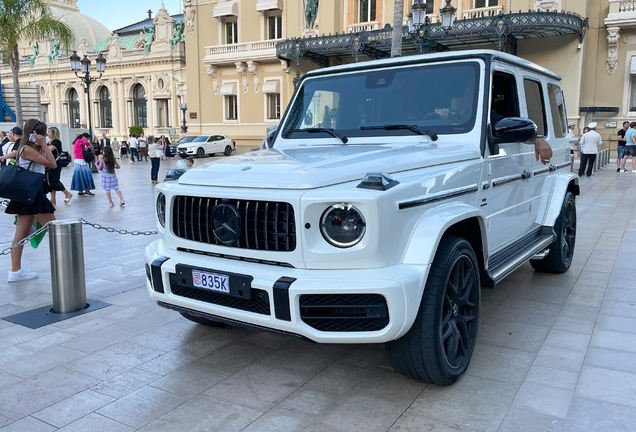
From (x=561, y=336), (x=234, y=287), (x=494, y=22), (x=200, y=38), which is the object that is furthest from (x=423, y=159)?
(x=200, y=38)

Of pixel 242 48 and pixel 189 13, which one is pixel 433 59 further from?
pixel 189 13

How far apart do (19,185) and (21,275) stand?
44.4 inches

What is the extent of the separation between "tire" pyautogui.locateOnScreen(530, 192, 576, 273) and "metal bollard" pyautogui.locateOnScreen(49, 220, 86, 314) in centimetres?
479

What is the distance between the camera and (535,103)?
5.15 m

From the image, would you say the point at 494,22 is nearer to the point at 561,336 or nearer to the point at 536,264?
the point at 536,264

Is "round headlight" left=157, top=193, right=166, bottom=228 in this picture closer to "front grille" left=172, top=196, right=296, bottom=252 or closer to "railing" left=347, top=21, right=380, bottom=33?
"front grille" left=172, top=196, right=296, bottom=252

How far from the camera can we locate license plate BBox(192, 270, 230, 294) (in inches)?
126

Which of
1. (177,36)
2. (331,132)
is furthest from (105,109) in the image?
(331,132)

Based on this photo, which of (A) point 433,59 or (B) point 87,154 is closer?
(A) point 433,59

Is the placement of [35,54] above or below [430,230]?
above

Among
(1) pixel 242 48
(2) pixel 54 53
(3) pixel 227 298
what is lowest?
(3) pixel 227 298

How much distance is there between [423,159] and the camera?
137 inches

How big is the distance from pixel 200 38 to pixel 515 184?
3953 centimetres

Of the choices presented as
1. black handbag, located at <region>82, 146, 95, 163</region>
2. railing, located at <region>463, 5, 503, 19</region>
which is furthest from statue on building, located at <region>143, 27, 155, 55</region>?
black handbag, located at <region>82, 146, 95, 163</region>
